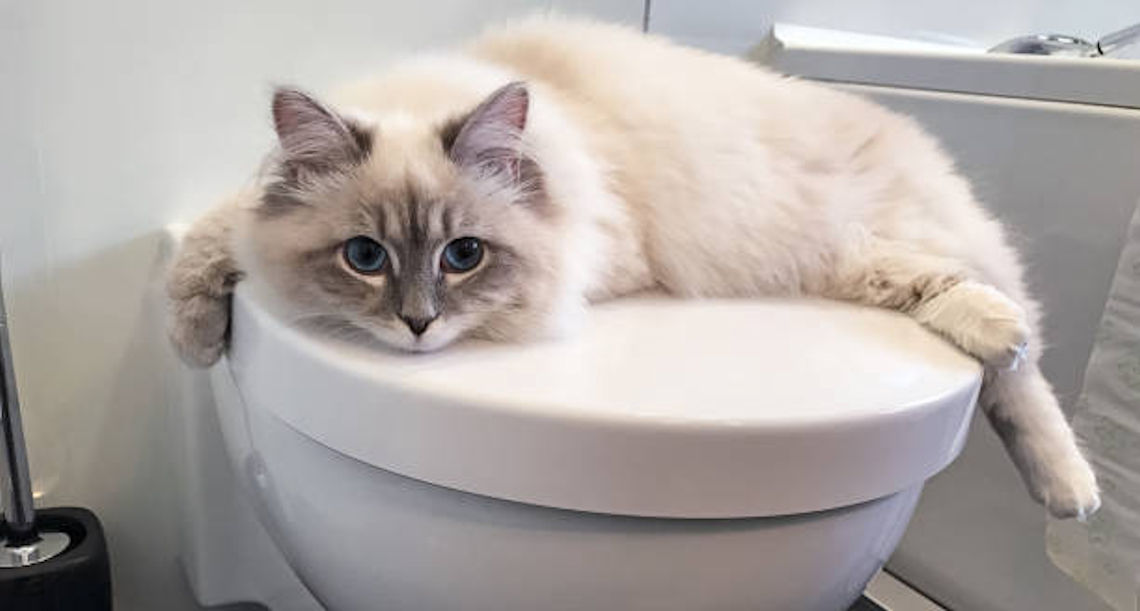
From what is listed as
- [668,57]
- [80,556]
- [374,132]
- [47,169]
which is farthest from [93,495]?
[668,57]

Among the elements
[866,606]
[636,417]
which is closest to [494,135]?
[636,417]

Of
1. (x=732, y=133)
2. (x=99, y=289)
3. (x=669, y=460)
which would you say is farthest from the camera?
(x=99, y=289)

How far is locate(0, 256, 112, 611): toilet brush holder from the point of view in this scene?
Answer: 83 cm

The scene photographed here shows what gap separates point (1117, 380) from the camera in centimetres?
91

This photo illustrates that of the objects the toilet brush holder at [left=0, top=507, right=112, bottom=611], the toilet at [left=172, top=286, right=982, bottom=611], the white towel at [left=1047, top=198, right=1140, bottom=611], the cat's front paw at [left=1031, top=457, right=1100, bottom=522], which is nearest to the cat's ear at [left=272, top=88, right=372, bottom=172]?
the toilet at [left=172, top=286, right=982, bottom=611]

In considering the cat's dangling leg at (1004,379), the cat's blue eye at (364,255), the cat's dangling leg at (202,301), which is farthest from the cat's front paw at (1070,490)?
the cat's dangling leg at (202,301)

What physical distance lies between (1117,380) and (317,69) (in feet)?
2.83

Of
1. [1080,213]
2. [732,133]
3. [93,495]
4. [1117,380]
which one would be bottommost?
[93,495]

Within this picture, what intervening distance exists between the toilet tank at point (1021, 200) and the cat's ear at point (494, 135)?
639mm

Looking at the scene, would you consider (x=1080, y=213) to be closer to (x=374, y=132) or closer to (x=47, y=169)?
(x=374, y=132)

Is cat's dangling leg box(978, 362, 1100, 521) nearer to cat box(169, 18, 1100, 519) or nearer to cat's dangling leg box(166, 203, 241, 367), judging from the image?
cat box(169, 18, 1100, 519)

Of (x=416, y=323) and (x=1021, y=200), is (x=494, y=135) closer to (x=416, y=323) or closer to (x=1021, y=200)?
(x=416, y=323)

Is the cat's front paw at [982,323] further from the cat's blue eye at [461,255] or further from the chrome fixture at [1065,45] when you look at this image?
the chrome fixture at [1065,45]

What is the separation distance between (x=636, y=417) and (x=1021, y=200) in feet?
2.49
